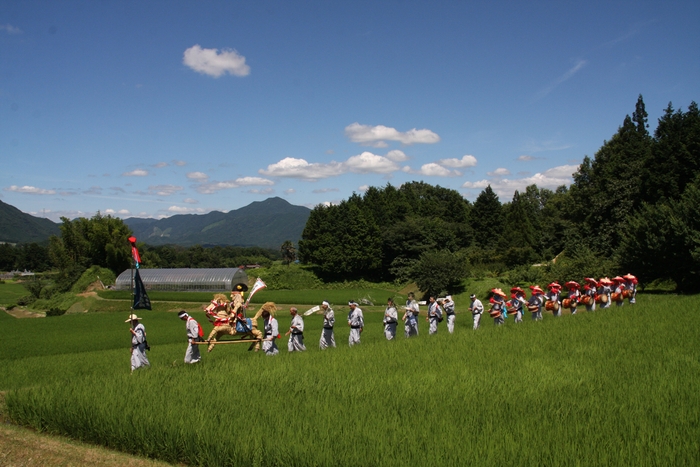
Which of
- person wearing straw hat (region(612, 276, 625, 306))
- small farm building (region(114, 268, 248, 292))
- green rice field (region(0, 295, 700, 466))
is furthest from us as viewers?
small farm building (region(114, 268, 248, 292))

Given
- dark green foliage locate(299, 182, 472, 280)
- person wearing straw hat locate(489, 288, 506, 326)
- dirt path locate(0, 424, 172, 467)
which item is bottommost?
dirt path locate(0, 424, 172, 467)

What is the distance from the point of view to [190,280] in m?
61.2

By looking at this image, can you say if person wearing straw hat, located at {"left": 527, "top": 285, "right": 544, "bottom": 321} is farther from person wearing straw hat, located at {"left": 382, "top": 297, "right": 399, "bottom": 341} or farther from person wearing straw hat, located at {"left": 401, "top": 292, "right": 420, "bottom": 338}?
person wearing straw hat, located at {"left": 382, "top": 297, "right": 399, "bottom": 341}

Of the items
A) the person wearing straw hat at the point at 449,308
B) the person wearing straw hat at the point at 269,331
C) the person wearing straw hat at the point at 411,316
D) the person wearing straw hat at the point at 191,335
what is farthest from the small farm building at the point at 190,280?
the person wearing straw hat at the point at 191,335

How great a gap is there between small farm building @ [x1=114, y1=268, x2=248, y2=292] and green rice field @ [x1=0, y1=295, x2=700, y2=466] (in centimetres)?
4407

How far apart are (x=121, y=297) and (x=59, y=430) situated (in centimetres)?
4770

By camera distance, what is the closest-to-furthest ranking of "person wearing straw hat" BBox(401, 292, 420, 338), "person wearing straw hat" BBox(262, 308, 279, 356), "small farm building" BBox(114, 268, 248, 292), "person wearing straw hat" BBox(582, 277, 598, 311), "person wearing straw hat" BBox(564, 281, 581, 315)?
"person wearing straw hat" BBox(262, 308, 279, 356) < "person wearing straw hat" BBox(401, 292, 420, 338) < "person wearing straw hat" BBox(564, 281, 581, 315) < "person wearing straw hat" BBox(582, 277, 598, 311) < "small farm building" BBox(114, 268, 248, 292)

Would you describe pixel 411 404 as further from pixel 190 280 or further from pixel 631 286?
pixel 190 280

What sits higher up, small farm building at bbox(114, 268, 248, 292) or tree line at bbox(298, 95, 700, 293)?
tree line at bbox(298, 95, 700, 293)

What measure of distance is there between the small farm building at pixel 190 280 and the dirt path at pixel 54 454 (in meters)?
50.7

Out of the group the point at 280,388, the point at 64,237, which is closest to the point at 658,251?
the point at 280,388

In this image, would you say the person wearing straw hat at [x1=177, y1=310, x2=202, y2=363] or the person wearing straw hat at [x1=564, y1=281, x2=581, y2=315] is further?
the person wearing straw hat at [x1=564, y1=281, x2=581, y2=315]

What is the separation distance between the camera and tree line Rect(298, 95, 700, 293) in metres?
36.6

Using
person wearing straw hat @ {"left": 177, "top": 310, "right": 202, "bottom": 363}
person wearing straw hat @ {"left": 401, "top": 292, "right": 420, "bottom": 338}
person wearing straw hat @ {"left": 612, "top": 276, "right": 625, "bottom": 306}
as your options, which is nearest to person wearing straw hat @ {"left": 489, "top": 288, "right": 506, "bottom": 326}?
person wearing straw hat @ {"left": 401, "top": 292, "right": 420, "bottom": 338}
